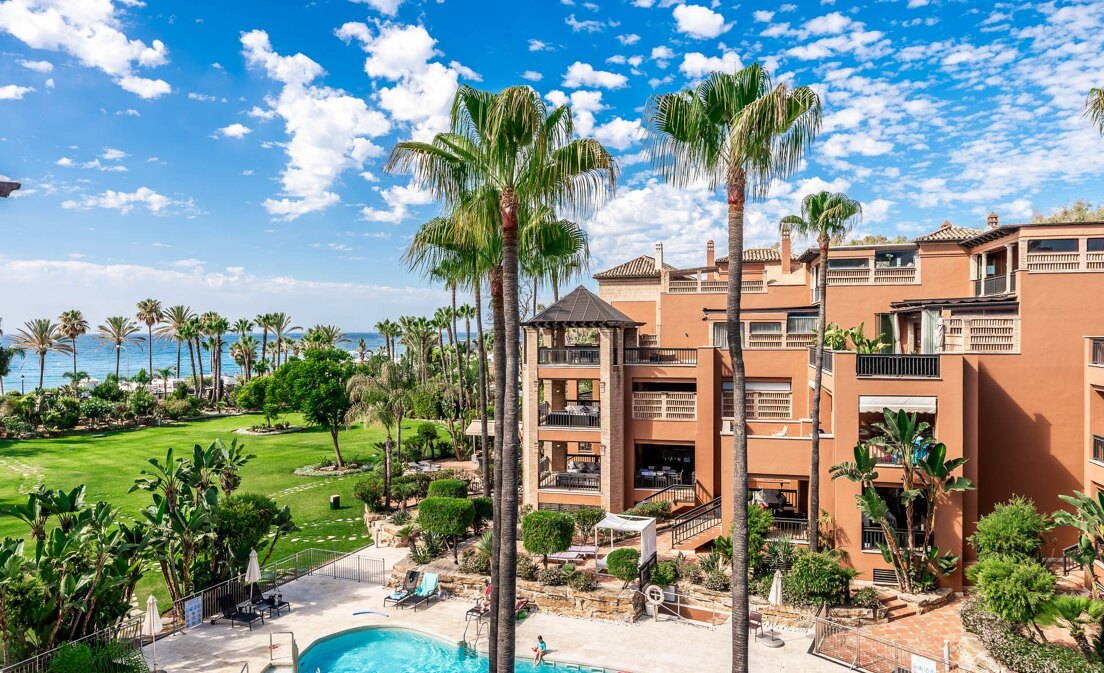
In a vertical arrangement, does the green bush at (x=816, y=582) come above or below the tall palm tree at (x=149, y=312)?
below

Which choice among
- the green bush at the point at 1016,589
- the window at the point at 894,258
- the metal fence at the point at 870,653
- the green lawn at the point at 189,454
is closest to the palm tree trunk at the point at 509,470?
the metal fence at the point at 870,653

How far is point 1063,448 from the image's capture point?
19562 millimetres

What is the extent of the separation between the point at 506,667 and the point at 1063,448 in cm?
1928

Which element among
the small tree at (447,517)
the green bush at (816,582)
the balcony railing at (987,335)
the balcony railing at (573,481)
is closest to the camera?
the green bush at (816,582)

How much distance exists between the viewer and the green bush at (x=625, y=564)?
18500 millimetres

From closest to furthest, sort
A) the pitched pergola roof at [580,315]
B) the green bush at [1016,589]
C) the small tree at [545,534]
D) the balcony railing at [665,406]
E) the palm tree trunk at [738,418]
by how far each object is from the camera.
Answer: the palm tree trunk at [738,418] → the green bush at [1016,589] → the small tree at [545,534] → the pitched pergola roof at [580,315] → the balcony railing at [665,406]

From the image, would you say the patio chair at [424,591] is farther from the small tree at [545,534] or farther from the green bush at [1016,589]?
the green bush at [1016,589]

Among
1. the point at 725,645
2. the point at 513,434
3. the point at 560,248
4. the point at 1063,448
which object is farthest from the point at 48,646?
the point at 1063,448

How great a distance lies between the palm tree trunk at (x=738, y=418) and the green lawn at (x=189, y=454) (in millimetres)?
18644

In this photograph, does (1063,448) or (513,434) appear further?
(1063,448)

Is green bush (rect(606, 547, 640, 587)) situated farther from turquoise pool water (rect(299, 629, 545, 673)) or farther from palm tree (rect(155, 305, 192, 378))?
palm tree (rect(155, 305, 192, 378))

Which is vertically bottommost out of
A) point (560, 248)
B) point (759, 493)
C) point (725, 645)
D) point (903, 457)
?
point (725, 645)

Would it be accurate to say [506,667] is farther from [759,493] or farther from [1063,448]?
[1063,448]

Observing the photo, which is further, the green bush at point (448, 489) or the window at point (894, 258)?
the window at point (894, 258)
